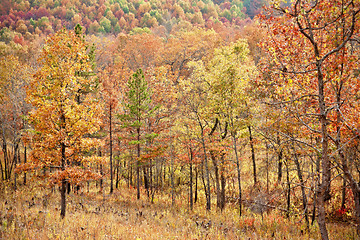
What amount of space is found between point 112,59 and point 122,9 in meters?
74.1

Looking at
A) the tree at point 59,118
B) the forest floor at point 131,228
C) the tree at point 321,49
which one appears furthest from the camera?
the tree at point 59,118

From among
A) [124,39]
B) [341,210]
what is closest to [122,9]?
[124,39]

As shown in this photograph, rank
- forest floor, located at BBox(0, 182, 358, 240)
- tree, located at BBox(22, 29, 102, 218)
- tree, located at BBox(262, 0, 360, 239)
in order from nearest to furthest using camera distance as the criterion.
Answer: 1. tree, located at BBox(262, 0, 360, 239)
2. forest floor, located at BBox(0, 182, 358, 240)
3. tree, located at BBox(22, 29, 102, 218)

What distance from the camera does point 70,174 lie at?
961 centimetres

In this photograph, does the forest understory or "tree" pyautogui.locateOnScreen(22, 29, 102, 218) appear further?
"tree" pyautogui.locateOnScreen(22, 29, 102, 218)

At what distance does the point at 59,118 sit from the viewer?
410 inches

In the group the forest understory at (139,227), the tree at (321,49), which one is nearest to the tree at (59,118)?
the forest understory at (139,227)

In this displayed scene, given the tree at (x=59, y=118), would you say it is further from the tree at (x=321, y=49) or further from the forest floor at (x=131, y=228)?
the tree at (x=321, y=49)

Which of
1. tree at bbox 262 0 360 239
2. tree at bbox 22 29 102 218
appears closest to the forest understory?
tree at bbox 22 29 102 218

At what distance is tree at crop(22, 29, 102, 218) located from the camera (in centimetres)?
978

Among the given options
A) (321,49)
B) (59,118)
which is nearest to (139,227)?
(59,118)

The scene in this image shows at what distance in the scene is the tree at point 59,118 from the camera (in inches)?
385

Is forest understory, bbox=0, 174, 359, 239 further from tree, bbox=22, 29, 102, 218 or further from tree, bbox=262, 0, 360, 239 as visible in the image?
tree, bbox=262, 0, 360, 239

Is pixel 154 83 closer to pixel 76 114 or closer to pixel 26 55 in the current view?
pixel 76 114
